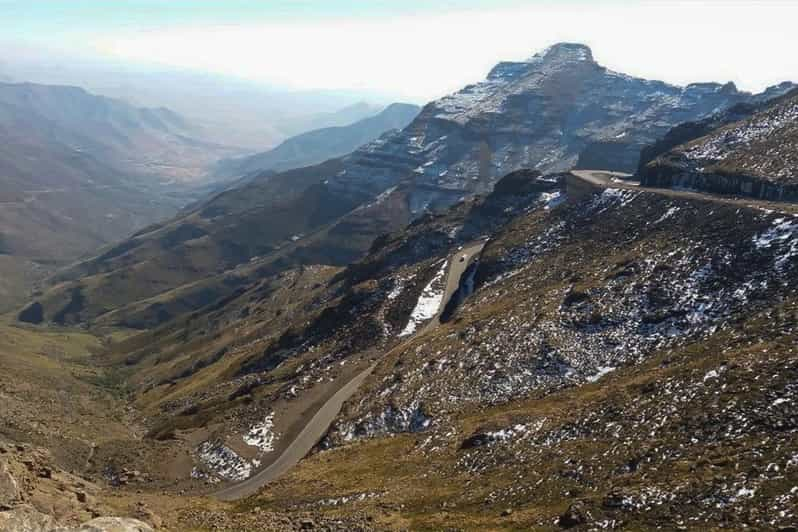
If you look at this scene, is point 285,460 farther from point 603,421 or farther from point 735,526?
point 735,526

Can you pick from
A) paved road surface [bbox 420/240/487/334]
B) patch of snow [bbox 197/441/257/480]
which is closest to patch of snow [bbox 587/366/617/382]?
paved road surface [bbox 420/240/487/334]

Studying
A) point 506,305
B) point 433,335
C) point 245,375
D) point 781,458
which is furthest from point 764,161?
point 245,375

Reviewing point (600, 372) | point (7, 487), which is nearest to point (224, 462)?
point (7, 487)

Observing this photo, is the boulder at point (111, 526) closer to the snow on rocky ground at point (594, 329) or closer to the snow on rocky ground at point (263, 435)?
the snow on rocky ground at point (594, 329)

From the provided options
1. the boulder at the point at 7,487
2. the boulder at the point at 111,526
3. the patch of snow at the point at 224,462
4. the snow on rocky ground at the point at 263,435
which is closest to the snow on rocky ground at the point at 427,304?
the snow on rocky ground at the point at 263,435

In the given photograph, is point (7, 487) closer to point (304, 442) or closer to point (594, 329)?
point (304, 442)

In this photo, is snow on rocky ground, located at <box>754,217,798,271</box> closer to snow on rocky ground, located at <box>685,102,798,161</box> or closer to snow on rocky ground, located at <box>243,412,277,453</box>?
snow on rocky ground, located at <box>685,102,798,161</box>

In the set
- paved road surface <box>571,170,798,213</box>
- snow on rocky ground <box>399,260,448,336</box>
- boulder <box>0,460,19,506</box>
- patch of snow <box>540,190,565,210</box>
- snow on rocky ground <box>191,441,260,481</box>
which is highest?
paved road surface <box>571,170,798,213</box>
